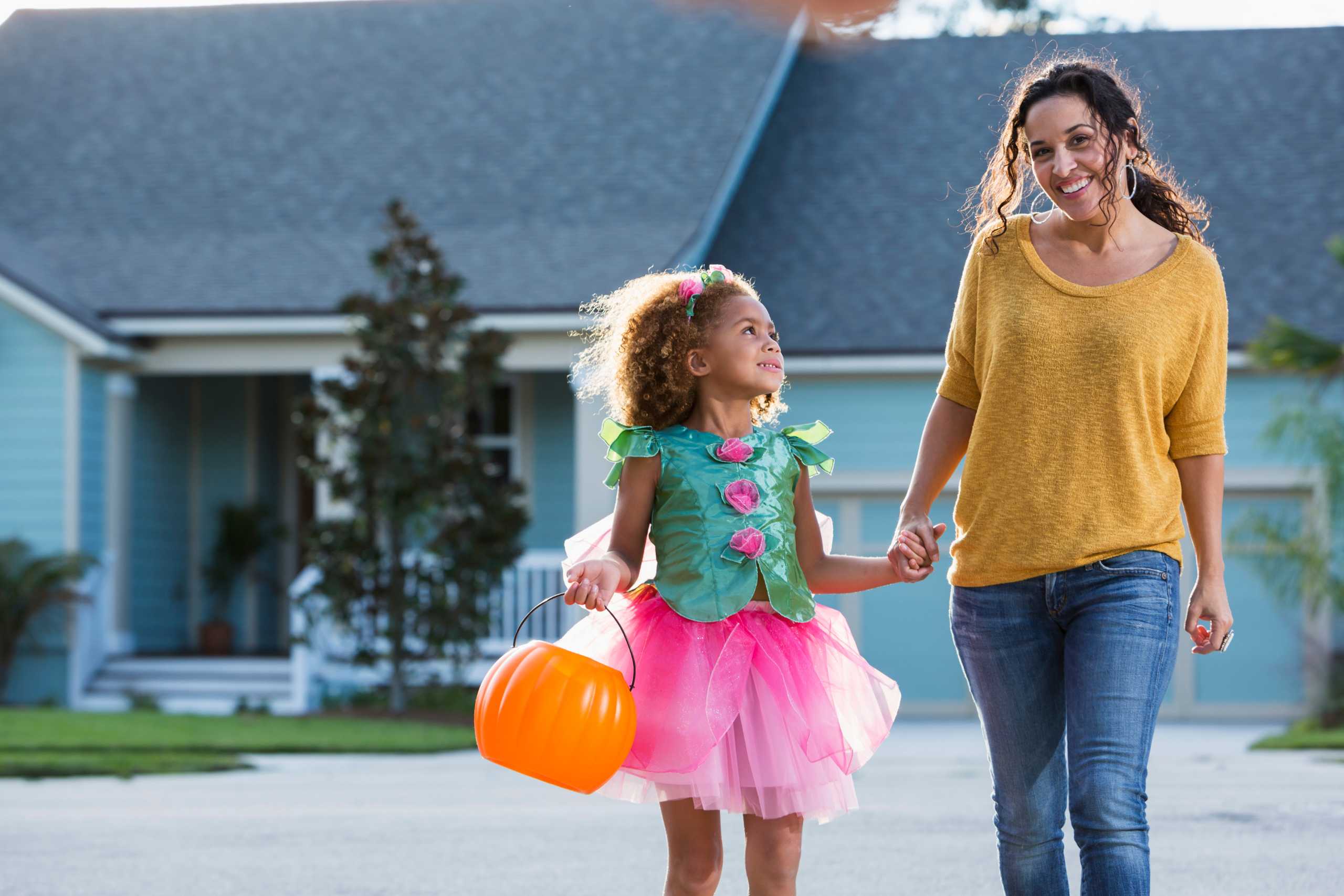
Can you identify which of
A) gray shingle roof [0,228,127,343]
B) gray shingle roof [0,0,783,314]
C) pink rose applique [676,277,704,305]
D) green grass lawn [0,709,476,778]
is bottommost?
green grass lawn [0,709,476,778]

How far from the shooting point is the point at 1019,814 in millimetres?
3271

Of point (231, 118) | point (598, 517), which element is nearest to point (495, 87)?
point (231, 118)

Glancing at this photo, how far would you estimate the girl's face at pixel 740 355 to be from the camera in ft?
11.8

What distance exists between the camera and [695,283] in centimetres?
369

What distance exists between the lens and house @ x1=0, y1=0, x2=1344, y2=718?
13.6 meters

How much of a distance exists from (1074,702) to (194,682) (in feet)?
38.6

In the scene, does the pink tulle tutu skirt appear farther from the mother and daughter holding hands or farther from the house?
the house

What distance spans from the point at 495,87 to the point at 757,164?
2898 millimetres

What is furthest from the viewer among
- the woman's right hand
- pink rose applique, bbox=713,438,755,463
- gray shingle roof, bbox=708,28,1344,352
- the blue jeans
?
gray shingle roof, bbox=708,28,1344,352

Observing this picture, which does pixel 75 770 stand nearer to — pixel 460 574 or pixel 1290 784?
pixel 460 574

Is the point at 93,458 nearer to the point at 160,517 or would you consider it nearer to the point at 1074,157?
the point at 160,517

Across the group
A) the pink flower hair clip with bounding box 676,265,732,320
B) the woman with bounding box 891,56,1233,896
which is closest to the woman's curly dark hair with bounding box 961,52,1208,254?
the woman with bounding box 891,56,1233,896

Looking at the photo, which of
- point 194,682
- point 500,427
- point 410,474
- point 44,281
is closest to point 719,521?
point 410,474

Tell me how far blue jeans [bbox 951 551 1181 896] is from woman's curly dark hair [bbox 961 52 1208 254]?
767 mm
